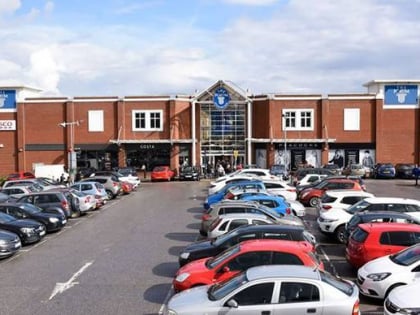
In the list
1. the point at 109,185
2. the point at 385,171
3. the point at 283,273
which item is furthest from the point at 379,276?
the point at 385,171

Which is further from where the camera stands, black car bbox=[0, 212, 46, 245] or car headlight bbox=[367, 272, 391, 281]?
black car bbox=[0, 212, 46, 245]

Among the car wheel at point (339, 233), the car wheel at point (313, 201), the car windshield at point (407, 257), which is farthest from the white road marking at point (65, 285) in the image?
the car wheel at point (313, 201)

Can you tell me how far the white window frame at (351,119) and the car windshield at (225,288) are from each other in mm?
46140

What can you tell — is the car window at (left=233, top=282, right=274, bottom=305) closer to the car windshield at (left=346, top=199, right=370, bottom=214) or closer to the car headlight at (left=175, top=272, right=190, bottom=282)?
the car headlight at (left=175, top=272, right=190, bottom=282)

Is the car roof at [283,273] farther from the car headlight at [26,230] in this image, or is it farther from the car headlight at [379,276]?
the car headlight at [26,230]

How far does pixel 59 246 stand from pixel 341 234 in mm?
9804

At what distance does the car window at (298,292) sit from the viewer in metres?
9.18

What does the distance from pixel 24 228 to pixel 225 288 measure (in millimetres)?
12425

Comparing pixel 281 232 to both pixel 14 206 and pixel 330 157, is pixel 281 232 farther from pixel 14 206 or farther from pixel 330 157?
pixel 330 157

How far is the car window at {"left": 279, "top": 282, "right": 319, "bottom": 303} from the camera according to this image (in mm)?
9180

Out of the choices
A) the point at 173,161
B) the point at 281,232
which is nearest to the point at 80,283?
the point at 281,232

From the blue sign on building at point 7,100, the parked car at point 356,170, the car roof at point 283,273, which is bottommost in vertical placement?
the parked car at point 356,170

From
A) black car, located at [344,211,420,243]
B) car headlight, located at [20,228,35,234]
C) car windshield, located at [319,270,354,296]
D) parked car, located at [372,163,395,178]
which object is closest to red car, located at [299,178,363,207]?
black car, located at [344,211,420,243]

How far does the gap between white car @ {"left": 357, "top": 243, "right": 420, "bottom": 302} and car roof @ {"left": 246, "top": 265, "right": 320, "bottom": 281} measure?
2645 mm
